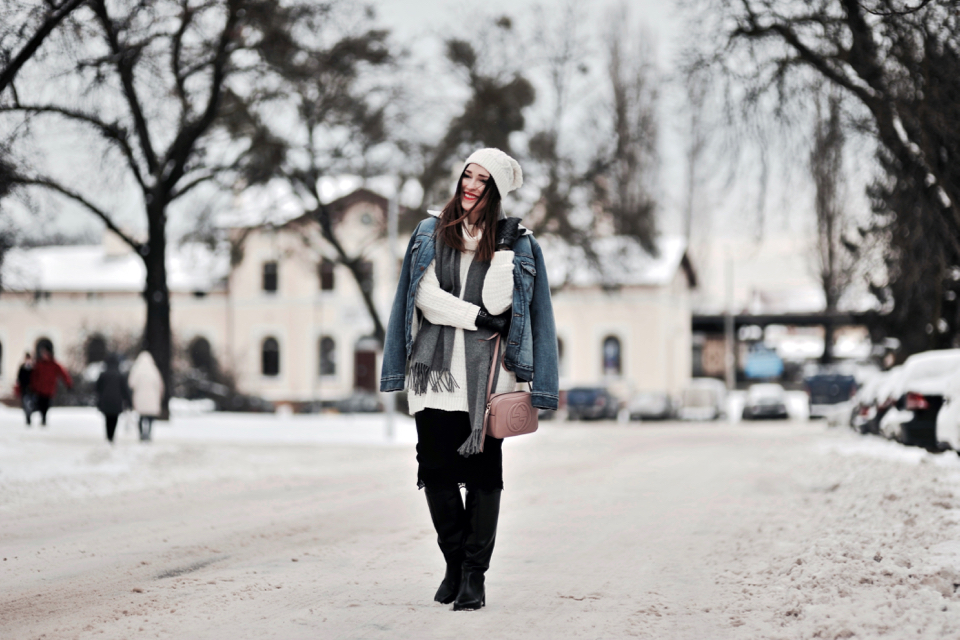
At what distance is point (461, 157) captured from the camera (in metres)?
28.2

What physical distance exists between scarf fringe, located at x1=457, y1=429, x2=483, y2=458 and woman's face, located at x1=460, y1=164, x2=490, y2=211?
1.01 meters

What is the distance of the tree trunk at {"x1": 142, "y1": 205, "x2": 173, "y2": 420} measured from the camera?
2419 cm

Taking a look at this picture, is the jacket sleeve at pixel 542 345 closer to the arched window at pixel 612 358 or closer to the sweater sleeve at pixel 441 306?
the sweater sleeve at pixel 441 306

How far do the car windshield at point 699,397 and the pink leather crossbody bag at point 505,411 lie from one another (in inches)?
1606

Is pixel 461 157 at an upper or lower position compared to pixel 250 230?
upper

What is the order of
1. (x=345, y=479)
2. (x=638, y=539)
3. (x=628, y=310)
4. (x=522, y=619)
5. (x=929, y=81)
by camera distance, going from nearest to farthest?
(x=522, y=619) < (x=638, y=539) < (x=929, y=81) < (x=345, y=479) < (x=628, y=310)

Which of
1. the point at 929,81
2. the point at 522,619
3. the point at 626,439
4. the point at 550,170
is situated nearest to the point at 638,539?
the point at 522,619

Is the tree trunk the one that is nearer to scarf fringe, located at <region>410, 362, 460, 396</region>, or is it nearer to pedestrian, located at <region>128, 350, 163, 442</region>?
pedestrian, located at <region>128, 350, 163, 442</region>

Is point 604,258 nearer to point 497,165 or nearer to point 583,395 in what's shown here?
point 583,395

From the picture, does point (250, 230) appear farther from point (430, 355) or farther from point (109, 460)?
point (430, 355)

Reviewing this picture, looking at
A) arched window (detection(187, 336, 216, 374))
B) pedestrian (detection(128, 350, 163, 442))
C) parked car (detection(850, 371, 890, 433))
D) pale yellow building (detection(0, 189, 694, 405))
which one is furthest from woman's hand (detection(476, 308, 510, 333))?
pale yellow building (detection(0, 189, 694, 405))

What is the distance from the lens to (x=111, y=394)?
56.6 ft

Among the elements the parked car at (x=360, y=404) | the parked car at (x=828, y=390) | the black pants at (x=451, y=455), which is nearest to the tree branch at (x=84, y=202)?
the black pants at (x=451, y=455)

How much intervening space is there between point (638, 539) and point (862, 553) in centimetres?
166
